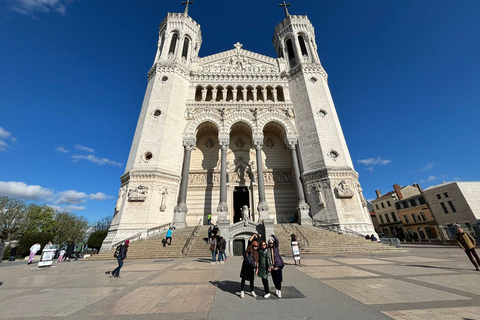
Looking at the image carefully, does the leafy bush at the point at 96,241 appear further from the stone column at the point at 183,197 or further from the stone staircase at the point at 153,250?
the stone column at the point at 183,197

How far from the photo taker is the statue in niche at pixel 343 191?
51.8 feet

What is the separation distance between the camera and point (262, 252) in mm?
4055

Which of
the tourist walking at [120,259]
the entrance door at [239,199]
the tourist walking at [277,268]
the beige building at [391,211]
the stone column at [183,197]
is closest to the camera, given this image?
the tourist walking at [277,268]

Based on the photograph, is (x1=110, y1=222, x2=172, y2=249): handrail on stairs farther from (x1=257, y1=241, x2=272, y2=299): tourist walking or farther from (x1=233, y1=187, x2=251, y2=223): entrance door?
(x1=257, y1=241, x2=272, y2=299): tourist walking

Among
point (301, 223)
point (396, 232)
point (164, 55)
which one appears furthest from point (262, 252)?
point (396, 232)

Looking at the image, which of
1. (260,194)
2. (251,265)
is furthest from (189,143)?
(251,265)

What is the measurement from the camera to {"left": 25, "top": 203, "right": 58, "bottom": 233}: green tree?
29272 mm

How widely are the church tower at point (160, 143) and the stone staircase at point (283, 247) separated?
7.80ft

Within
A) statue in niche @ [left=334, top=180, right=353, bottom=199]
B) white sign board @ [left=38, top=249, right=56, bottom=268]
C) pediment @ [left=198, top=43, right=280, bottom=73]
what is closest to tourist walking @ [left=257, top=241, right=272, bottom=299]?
white sign board @ [left=38, top=249, right=56, bottom=268]

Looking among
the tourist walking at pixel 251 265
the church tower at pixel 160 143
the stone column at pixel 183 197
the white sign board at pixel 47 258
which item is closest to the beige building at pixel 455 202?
the stone column at pixel 183 197

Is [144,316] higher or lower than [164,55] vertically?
lower

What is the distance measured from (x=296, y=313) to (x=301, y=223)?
14.1m

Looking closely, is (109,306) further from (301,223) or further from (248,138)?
(248,138)

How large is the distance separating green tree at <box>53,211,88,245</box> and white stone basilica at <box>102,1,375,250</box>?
30316mm
